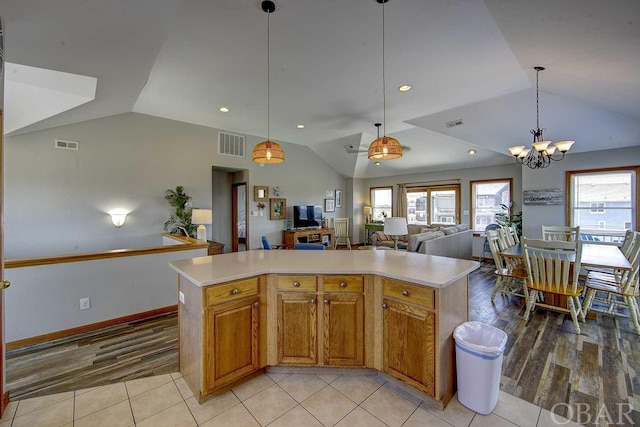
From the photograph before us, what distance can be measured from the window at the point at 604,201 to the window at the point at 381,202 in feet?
15.0

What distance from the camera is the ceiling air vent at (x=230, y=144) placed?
600cm

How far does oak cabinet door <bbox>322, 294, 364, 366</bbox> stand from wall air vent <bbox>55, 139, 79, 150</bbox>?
4883 mm

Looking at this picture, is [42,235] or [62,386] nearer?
[62,386]

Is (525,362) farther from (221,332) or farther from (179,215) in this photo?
(179,215)

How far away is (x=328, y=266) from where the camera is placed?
2.12m

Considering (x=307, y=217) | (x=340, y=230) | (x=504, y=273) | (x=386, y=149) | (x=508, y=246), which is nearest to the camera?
(x=386, y=149)

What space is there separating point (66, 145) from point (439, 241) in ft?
21.7

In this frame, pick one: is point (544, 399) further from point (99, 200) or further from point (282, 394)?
point (99, 200)

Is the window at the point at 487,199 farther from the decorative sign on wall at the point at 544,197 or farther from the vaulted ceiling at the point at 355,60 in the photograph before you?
the vaulted ceiling at the point at 355,60

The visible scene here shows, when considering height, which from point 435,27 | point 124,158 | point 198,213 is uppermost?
point 435,27

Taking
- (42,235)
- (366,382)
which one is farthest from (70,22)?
(42,235)

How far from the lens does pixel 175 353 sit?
2521 millimetres

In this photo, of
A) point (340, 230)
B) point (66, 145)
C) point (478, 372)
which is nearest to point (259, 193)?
point (340, 230)

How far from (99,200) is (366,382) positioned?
5.02 metres
